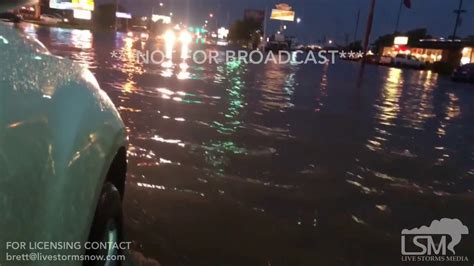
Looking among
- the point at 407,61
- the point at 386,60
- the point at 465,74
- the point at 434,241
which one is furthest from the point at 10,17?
the point at 386,60

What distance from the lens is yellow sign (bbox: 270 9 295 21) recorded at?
3932 inches

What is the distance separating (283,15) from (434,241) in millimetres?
98574

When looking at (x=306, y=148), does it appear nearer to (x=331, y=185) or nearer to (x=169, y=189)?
(x=331, y=185)

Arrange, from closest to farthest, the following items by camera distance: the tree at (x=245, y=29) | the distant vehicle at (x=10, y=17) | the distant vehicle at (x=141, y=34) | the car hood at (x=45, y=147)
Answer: the car hood at (x=45, y=147) → the distant vehicle at (x=10, y=17) → the distant vehicle at (x=141, y=34) → the tree at (x=245, y=29)

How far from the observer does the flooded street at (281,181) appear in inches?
165

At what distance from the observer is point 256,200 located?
5.16m

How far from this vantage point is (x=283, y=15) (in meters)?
100

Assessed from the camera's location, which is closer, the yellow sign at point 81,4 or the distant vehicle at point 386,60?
the distant vehicle at point 386,60

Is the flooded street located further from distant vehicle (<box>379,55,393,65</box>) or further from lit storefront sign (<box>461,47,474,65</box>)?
distant vehicle (<box>379,55,393,65</box>)

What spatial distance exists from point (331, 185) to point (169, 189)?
1805 mm

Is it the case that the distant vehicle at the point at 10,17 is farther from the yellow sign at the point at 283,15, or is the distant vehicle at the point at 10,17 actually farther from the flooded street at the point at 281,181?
the yellow sign at the point at 283,15

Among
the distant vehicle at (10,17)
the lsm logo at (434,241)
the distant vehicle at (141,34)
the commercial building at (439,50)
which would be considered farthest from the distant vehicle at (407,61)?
the distant vehicle at (10,17)

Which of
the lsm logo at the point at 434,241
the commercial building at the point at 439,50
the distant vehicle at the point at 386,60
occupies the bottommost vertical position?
the distant vehicle at the point at 386,60

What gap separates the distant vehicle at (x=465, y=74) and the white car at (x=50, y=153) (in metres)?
34.3
